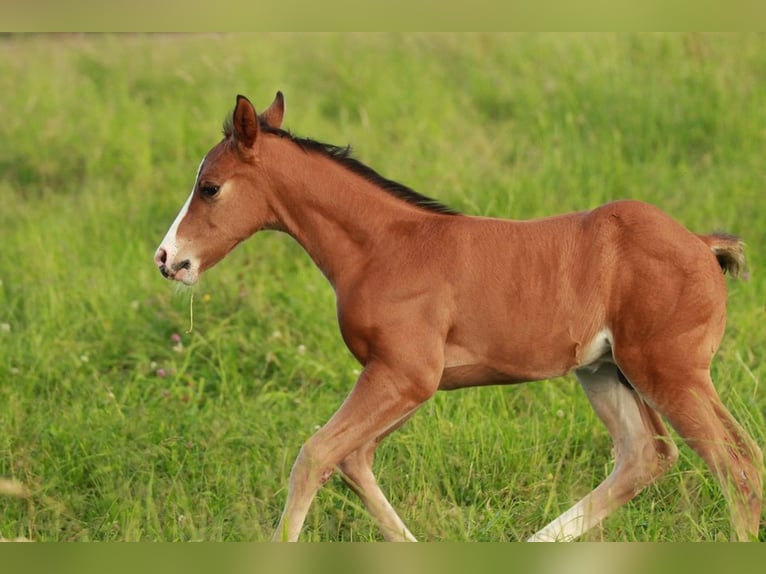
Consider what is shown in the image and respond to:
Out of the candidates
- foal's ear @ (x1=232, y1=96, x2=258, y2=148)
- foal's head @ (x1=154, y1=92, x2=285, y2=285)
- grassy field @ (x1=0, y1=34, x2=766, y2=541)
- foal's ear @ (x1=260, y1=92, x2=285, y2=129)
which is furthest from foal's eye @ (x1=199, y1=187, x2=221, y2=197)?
grassy field @ (x1=0, y1=34, x2=766, y2=541)

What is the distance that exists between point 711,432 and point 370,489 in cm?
133

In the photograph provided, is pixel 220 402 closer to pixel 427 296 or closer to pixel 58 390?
pixel 58 390

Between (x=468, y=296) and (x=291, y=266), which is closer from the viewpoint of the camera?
(x=468, y=296)

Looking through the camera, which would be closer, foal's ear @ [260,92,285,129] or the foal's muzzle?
the foal's muzzle

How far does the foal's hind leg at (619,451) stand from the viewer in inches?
188

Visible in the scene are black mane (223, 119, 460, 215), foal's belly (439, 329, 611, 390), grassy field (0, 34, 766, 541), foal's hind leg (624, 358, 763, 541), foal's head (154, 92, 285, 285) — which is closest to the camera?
foal's hind leg (624, 358, 763, 541)

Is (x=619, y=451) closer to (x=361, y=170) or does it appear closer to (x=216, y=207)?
(x=361, y=170)

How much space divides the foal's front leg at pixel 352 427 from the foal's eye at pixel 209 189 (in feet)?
3.08

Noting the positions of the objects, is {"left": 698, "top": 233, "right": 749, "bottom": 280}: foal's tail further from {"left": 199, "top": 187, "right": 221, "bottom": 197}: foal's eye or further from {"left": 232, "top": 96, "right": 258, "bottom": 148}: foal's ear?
{"left": 199, "top": 187, "right": 221, "bottom": 197}: foal's eye

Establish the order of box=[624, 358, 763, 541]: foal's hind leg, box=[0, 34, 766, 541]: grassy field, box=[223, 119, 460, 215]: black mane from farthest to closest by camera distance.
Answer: box=[0, 34, 766, 541]: grassy field
box=[223, 119, 460, 215]: black mane
box=[624, 358, 763, 541]: foal's hind leg

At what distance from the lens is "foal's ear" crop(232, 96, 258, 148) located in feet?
15.0

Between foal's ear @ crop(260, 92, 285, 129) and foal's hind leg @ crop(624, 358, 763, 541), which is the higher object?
foal's ear @ crop(260, 92, 285, 129)

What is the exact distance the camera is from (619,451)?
4941mm

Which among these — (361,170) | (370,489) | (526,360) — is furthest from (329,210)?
(370,489)
